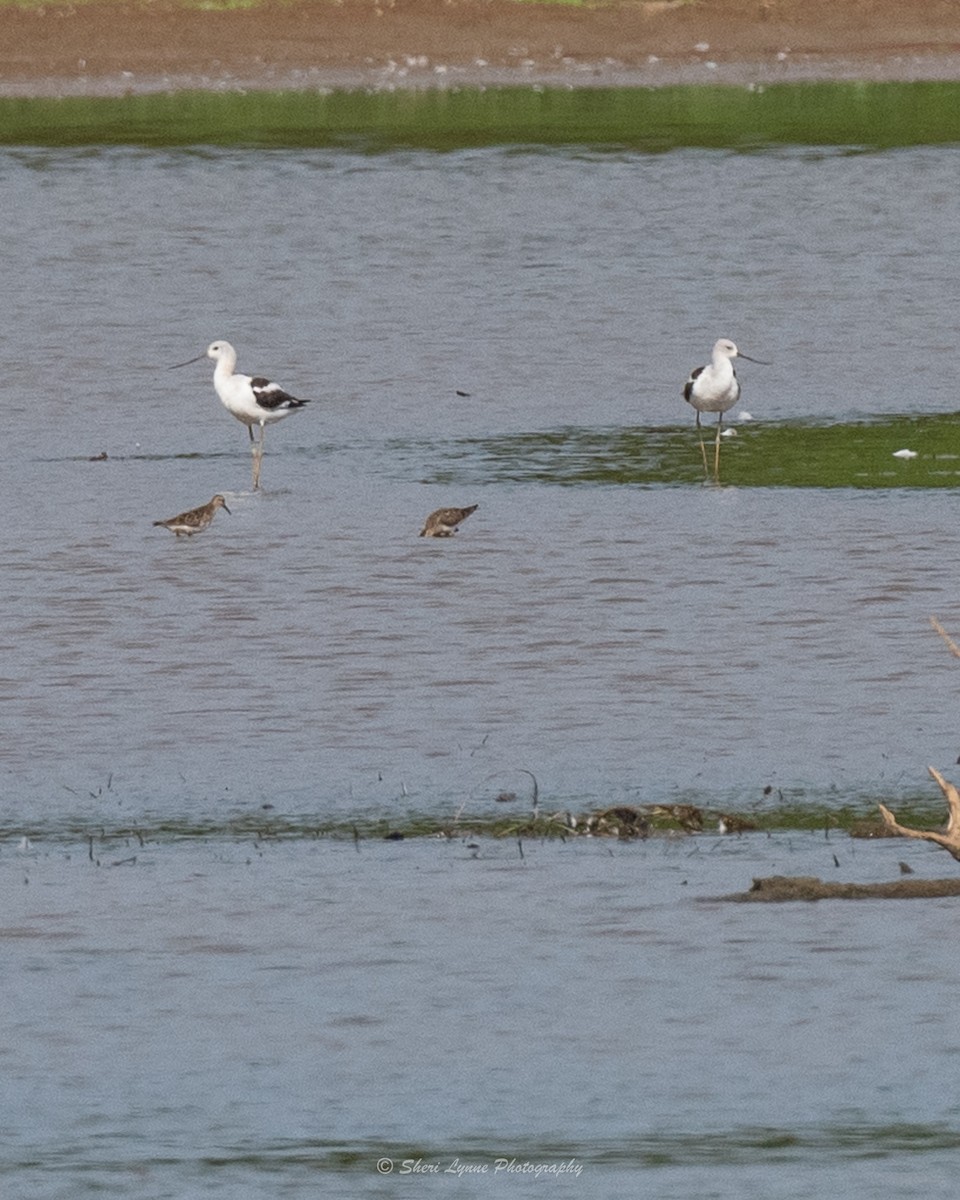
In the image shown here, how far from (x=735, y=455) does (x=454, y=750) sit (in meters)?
8.29

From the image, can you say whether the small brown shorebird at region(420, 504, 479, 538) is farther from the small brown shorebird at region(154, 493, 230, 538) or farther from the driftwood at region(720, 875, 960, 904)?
the driftwood at region(720, 875, 960, 904)

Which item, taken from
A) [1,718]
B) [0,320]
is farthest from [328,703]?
[0,320]

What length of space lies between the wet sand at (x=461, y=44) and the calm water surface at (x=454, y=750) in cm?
2003

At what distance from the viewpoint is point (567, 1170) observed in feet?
24.4

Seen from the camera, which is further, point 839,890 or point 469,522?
point 469,522

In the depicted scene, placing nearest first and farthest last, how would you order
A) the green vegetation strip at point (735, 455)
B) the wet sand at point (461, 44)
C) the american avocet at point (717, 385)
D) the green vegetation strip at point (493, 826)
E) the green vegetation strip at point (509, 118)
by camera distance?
1. the green vegetation strip at point (493, 826)
2. the green vegetation strip at point (735, 455)
3. the american avocet at point (717, 385)
4. the green vegetation strip at point (509, 118)
5. the wet sand at point (461, 44)

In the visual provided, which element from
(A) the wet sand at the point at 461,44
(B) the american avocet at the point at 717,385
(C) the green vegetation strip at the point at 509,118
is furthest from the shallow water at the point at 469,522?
(A) the wet sand at the point at 461,44

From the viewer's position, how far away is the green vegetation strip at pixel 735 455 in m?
18.8

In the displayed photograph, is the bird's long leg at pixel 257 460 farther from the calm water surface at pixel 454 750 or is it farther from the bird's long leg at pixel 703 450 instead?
the bird's long leg at pixel 703 450

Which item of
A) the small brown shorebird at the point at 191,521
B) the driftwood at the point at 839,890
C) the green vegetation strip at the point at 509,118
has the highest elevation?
the driftwood at the point at 839,890

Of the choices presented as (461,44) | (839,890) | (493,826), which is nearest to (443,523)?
(493,826)

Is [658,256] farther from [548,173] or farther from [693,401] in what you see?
[693,401]

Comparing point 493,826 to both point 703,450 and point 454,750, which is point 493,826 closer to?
point 454,750

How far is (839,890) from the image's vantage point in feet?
31.2
